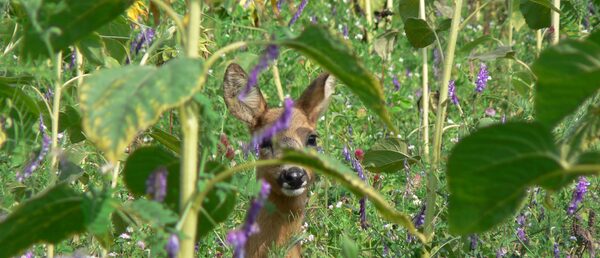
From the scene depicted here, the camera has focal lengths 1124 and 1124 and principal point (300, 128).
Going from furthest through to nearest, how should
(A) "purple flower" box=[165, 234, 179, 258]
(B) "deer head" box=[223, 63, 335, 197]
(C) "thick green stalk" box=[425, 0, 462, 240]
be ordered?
(B) "deer head" box=[223, 63, 335, 197] → (C) "thick green stalk" box=[425, 0, 462, 240] → (A) "purple flower" box=[165, 234, 179, 258]

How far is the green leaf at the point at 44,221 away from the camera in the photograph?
237 cm

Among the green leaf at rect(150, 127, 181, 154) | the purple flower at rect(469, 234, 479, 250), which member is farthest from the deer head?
the green leaf at rect(150, 127, 181, 154)

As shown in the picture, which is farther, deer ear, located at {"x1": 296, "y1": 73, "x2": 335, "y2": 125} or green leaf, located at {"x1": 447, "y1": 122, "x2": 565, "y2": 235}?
deer ear, located at {"x1": 296, "y1": 73, "x2": 335, "y2": 125}

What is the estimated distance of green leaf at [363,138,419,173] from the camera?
16.5 ft

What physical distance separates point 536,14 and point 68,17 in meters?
3.21

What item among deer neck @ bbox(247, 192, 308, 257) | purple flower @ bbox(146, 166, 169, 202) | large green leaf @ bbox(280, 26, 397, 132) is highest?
large green leaf @ bbox(280, 26, 397, 132)

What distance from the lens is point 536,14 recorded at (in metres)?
5.11

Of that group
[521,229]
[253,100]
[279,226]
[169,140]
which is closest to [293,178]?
[279,226]

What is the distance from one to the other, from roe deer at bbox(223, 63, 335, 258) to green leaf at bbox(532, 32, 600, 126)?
3063mm

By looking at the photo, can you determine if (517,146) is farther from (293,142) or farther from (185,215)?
(293,142)

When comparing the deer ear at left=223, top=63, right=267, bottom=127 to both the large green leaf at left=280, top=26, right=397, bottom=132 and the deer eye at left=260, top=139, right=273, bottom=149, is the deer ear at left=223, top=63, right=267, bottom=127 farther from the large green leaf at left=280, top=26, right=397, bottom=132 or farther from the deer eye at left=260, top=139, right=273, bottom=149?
the large green leaf at left=280, top=26, right=397, bottom=132

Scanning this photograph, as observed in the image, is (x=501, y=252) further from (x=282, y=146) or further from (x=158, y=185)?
(x=158, y=185)

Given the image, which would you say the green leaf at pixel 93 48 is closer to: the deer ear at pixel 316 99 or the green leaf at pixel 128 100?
the green leaf at pixel 128 100

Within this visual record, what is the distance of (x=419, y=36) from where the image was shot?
504 centimetres
